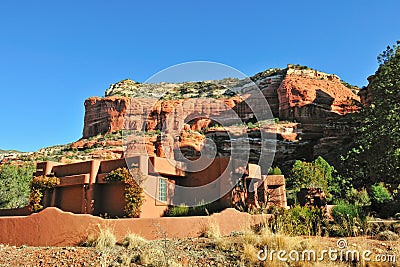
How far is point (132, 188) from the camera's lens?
1259cm

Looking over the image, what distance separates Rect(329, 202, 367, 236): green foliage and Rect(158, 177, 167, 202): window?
6628 millimetres

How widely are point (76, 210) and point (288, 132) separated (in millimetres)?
29580

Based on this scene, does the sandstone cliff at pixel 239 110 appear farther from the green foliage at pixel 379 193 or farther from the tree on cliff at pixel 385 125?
the tree on cliff at pixel 385 125

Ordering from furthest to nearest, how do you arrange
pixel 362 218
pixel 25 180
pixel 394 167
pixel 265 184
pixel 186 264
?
1. pixel 25 180
2. pixel 265 184
3. pixel 394 167
4. pixel 362 218
5. pixel 186 264

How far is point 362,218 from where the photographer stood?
1107 centimetres

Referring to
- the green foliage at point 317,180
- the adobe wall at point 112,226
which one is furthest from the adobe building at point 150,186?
the green foliage at point 317,180

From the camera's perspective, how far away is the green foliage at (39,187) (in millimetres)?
14297

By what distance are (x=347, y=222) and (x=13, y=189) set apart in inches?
1003

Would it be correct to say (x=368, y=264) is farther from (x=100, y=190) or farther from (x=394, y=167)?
(x=100, y=190)

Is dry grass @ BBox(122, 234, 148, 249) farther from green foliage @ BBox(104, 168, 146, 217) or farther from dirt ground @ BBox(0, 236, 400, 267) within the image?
green foliage @ BBox(104, 168, 146, 217)

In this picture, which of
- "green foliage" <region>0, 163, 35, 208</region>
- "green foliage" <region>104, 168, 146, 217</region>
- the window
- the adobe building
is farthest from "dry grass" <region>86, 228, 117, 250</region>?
"green foliage" <region>0, 163, 35, 208</region>

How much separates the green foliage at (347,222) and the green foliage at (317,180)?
466 inches

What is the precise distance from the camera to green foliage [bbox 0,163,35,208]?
26250 mm

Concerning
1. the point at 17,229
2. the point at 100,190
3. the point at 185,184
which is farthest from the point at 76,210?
the point at 185,184
